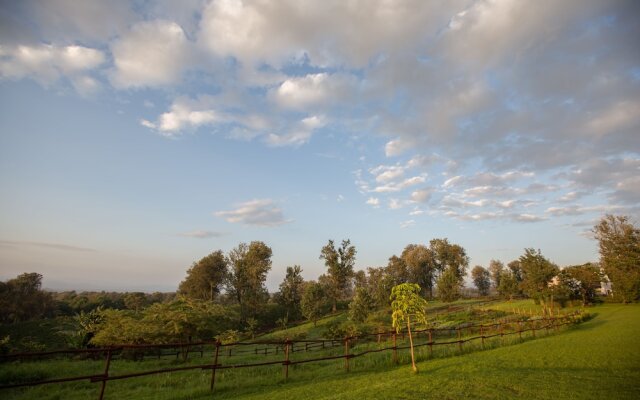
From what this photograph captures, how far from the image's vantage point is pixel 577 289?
44781mm

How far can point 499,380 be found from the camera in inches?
394

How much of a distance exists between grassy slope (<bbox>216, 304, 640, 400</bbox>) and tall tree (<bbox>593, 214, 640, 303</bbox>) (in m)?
37.7

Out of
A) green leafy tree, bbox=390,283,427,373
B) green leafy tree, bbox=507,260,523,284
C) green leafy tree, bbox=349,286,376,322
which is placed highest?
green leafy tree, bbox=507,260,523,284

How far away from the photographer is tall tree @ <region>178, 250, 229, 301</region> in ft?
207

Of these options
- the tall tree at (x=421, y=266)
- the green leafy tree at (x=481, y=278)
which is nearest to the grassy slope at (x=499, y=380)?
the tall tree at (x=421, y=266)

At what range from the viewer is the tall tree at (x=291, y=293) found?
193 feet

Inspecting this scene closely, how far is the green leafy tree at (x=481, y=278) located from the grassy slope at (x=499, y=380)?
111958 millimetres

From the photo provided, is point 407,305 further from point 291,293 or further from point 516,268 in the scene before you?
point 516,268

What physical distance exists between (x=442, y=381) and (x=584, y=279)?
1892 inches

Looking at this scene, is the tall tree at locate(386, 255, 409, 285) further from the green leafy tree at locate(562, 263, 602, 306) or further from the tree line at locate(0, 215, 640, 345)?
the green leafy tree at locate(562, 263, 602, 306)

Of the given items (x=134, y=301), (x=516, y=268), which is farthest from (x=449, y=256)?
(x=134, y=301)

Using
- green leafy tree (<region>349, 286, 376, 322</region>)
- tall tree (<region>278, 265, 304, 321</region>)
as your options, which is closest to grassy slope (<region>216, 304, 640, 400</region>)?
green leafy tree (<region>349, 286, 376, 322</region>)

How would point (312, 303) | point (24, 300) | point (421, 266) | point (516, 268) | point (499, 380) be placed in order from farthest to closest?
point (516, 268) → point (421, 266) → point (312, 303) → point (24, 300) → point (499, 380)

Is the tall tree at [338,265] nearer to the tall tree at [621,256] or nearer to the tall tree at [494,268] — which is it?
the tall tree at [621,256]
